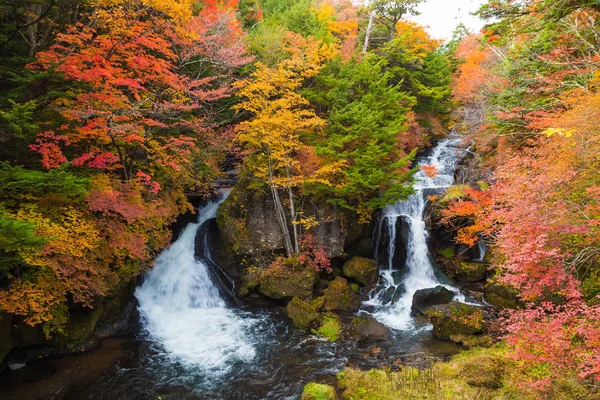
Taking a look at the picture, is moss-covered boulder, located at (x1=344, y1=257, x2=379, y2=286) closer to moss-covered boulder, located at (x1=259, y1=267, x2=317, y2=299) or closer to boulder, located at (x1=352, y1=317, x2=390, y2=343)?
moss-covered boulder, located at (x1=259, y1=267, x2=317, y2=299)

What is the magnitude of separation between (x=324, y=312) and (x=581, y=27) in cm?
1296

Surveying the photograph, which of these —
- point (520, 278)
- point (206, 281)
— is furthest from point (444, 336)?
point (206, 281)

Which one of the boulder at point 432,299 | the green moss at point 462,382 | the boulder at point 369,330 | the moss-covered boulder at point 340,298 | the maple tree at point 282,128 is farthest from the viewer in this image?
the moss-covered boulder at point 340,298

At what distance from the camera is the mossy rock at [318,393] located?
781cm

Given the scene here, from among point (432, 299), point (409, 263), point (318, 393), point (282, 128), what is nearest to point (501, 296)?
point (432, 299)

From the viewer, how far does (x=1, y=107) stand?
740 cm

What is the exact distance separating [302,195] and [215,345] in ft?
24.3

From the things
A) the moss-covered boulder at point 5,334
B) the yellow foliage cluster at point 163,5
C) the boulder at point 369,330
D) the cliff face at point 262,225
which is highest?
the yellow foliage cluster at point 163,5

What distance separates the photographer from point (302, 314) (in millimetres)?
12383

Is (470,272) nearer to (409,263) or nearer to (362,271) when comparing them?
(409,263)

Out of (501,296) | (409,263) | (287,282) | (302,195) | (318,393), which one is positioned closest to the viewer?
(318,393)

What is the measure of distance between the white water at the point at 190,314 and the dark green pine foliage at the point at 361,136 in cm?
641

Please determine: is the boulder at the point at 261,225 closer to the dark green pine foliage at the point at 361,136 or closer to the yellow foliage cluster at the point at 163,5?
the dark green pine foliage at the point at 361,136

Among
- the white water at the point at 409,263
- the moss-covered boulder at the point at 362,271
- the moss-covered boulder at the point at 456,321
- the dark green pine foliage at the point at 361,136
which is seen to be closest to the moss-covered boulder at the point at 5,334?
the dark green pine foliage at the point at 361,136
